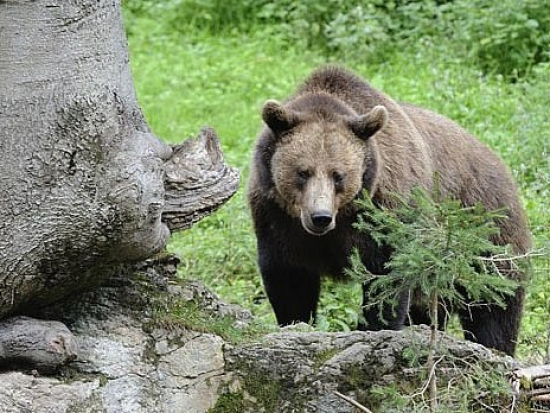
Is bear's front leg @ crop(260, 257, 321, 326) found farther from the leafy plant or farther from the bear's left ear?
the leafy plant

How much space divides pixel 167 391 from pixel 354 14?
814 centimetres

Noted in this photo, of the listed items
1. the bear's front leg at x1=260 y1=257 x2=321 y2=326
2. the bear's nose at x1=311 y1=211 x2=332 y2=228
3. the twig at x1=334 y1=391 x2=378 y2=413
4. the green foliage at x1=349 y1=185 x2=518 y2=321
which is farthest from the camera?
the bear's front leg at x1=260 y1=257 x2=321 y2=326

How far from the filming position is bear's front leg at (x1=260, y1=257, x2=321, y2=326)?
6.53 metres

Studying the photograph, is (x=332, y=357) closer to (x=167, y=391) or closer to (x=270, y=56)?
(x=167, y=391)

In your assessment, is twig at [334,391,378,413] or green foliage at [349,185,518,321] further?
twig at [334,391,378,413]

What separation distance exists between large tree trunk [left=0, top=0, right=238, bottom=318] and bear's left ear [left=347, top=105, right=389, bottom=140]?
1.84 m

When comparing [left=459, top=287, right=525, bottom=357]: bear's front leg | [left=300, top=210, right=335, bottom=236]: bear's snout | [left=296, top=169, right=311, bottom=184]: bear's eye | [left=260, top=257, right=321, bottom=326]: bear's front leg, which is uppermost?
[left=296, top=169, right=311, bottom=184]: bear's eye

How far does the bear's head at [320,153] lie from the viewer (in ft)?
20.1

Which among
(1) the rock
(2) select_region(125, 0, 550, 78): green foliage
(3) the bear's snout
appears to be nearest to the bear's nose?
(3) the bear's snout

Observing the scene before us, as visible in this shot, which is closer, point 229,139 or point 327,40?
point 229,139

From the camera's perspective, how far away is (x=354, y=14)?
12266mm

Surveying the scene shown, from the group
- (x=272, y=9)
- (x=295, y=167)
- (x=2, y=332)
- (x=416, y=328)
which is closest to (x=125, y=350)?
(x=2, y=332)

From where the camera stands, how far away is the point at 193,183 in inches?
195

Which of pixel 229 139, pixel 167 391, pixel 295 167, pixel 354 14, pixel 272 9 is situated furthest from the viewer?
pixel 272 9
